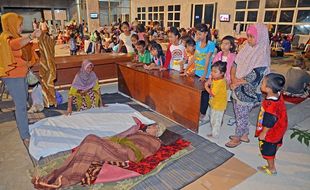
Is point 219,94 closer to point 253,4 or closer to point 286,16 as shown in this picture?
point 286,16

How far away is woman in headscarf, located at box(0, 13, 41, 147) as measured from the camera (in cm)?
218

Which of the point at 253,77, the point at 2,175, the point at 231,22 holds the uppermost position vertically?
the point at 231,22

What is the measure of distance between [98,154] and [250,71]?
170 cm

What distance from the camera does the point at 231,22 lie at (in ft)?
40.5

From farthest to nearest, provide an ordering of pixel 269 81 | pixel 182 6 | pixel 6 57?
pixel 182 6, pixel 6 57, pixel 269 81

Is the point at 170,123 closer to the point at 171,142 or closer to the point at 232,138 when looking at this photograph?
the point at 171,142

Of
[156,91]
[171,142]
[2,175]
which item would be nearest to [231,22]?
[156,91]

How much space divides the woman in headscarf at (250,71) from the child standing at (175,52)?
1.06 metres

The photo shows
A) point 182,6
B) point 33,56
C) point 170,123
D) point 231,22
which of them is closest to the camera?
point 33,56

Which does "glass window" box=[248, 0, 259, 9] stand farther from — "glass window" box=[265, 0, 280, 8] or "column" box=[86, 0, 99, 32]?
"column" box=[86, 0, 99, 32]

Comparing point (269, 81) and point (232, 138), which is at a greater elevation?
point (269, 81)

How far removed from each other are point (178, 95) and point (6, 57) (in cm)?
195

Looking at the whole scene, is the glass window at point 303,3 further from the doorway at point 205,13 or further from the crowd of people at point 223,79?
the crowd of people at point 223,79

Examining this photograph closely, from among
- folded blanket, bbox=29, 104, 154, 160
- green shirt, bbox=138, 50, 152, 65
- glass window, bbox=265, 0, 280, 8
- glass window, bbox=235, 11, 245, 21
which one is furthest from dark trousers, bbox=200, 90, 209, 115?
glass window, bbox=235, 11, 245, 21
